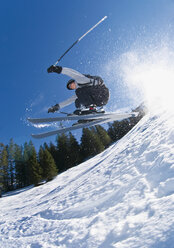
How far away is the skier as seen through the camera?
5547 mm

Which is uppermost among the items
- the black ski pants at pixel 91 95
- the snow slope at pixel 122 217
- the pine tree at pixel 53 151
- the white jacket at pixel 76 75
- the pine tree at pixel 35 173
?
the pine tree at pixel 53 151

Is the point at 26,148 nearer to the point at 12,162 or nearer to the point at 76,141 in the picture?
the point at 12,162

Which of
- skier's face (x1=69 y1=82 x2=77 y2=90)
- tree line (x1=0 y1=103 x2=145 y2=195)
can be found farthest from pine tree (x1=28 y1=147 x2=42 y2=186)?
skier's face (x1=69 y1=82 x2=77 y2=90)

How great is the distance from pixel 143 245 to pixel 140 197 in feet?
3.22

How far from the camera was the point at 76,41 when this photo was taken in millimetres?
6012

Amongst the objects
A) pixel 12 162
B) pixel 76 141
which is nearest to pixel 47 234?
pixel 76 141

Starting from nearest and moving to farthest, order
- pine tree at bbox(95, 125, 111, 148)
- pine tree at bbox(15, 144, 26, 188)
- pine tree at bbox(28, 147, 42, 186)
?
1. pine tree at bbox(28, 147, 42, 186)
2. pine tree at bbox(15, 144, 26, 188)
3. pine tree at bbox(95, 125, 111, 148)

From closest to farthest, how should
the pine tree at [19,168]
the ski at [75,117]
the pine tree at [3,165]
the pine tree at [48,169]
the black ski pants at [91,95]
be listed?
1. the ski at [75,117]
2. the black ski pants at [91,95]
3. the pine tree at [3,165]
4. the pine tree at [48,169]
5. the pine tree at [19,168]

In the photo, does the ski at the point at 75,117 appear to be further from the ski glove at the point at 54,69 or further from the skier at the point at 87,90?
the ski glove at the point at 54,69

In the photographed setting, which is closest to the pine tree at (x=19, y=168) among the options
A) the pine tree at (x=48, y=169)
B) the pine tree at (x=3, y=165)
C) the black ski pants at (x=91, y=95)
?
the pine tree at (x=3, y=165)

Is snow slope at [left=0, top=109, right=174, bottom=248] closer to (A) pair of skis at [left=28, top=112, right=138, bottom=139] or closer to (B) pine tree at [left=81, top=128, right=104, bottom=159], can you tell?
(A) pair of skis at [left=28, top=112, right=138, bottom=139]

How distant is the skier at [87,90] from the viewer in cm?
555

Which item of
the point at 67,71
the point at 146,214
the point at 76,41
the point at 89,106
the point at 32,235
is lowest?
the point at 32,235

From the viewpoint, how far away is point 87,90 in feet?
19.3
